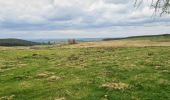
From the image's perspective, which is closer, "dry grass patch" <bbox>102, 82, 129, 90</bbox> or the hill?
"dry grass patch" <bbox>102, 82, 129, 90</bbox>

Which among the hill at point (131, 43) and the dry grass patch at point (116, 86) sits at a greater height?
the dry grass patch at point (116, 86)

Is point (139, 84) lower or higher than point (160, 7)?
lower

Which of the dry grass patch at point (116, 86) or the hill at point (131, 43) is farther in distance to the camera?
the hill at point (131, 43)

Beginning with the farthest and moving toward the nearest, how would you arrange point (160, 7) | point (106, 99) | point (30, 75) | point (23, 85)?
point (30, 75) → point (23, 85) → point (106, 99) → point (160, 7)

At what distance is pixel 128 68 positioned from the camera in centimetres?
3778

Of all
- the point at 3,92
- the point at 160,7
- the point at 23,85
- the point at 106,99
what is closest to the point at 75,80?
the point at 23,85

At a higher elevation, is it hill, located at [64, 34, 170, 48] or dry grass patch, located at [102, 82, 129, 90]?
dry grass patch, located at [102, 82, 129, 90]

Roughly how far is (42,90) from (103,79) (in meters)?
5.48

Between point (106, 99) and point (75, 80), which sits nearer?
point (106, 99)

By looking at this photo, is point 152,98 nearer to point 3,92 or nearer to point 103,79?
point 103,79

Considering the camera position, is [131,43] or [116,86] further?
[131,43]

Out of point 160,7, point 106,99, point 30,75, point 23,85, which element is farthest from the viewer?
point 30,75

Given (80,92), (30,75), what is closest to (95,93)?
Result: (80,92)

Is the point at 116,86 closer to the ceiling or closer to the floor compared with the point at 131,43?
closer to the ceiling
